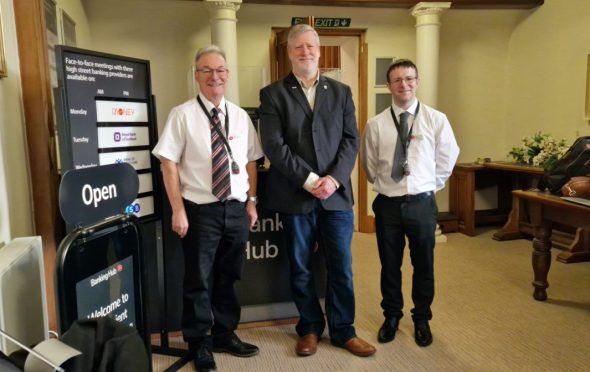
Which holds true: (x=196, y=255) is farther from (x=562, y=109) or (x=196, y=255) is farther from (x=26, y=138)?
(x=562, y=109)

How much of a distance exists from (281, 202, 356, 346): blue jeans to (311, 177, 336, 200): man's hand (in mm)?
98

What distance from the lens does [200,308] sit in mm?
2203

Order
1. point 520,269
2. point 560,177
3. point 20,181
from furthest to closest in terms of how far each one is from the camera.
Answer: point 520,269 → point 560,177 → point 20,181

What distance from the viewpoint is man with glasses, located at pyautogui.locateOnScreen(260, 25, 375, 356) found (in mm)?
2188

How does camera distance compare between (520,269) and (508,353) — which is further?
(520,269)

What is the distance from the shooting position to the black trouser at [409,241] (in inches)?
93.5

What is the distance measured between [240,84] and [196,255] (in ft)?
9.65

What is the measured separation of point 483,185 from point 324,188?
13.1 feet

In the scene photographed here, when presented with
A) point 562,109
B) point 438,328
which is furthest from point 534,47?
point 438,328

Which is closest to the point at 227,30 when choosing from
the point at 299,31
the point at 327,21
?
the point at 327,21

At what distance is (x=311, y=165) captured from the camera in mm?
2227

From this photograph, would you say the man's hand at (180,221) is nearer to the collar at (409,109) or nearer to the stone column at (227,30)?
the collar at (409,109)

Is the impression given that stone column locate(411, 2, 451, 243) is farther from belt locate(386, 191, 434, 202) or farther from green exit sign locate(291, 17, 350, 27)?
belt locate(386, 191, 434, 202)

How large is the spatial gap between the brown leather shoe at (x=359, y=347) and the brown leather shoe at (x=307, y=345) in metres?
0.17
